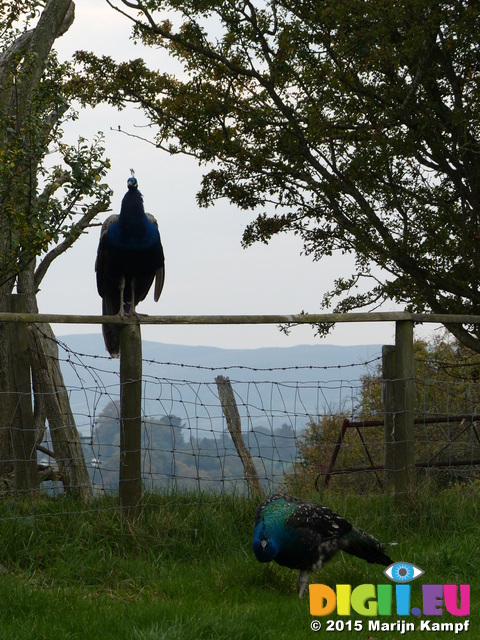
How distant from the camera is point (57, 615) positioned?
502 cm

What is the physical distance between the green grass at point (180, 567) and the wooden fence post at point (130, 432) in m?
0.15

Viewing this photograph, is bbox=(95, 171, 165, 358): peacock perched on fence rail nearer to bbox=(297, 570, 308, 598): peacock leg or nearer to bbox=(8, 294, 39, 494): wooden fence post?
bbox=(8, 294, 39, 494): wooden fence post

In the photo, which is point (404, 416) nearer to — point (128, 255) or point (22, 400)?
point (128, 255)

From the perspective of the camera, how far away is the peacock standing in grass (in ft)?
17.5

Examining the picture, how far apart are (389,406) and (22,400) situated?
3360mm

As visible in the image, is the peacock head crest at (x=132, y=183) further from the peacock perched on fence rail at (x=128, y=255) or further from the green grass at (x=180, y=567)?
the green grass at (x=180, y=567)

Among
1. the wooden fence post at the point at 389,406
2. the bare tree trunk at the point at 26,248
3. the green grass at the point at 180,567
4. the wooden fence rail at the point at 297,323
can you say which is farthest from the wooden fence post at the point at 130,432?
the wooden fence post at the point at 389,406

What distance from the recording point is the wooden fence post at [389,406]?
751 cm

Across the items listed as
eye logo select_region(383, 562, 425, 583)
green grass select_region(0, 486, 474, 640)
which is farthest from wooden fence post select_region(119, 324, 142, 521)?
eye logo select_region(383, 562, 425, 583)

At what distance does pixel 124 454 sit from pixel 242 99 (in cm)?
777

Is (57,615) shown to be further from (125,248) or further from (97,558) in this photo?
(125,248)

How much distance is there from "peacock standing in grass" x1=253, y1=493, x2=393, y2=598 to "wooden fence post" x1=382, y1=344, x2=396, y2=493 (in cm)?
176

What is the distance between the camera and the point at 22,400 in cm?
721

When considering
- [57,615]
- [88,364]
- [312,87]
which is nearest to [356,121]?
[312,87]
